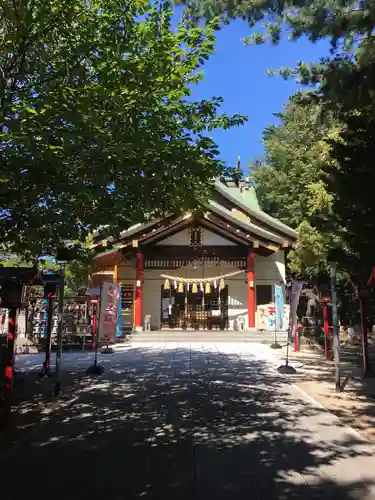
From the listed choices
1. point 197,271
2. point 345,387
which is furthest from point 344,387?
point 197,271

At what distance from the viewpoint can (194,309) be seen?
23172mm

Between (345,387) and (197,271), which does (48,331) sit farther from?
(197,271)

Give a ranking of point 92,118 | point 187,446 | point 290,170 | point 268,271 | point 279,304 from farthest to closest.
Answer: point 290,170 → point 268,271 → point 279,304 → point 187,446 → point 92,118

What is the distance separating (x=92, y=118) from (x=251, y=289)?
17865 mm

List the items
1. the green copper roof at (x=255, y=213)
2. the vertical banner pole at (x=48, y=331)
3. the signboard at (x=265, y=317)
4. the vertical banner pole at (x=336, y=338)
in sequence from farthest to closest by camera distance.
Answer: the green copper roof at (x=255, y=213) → the signboard at (x=265, y=317) → the vertical banner pole at (x=48, y=331) → the vertical banner pole at (x=336, y=338)

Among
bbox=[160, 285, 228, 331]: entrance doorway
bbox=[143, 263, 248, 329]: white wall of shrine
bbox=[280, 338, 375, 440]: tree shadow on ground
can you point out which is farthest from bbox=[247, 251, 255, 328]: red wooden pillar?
bbox=[280, 338, 375, 440]: tree shadow on ground

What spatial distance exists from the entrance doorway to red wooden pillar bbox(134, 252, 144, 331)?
5.82 feet

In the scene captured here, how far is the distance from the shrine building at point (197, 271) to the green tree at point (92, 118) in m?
15.4

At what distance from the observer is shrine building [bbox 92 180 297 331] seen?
72.7ft

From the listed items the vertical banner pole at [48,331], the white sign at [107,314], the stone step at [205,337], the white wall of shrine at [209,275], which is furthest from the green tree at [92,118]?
the white wall of shrine at [209,275]

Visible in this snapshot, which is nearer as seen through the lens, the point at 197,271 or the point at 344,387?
Result: the point at 344,387

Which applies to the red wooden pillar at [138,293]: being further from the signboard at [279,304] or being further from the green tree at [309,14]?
the green tree at [309,14]

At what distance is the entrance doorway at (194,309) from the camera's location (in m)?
22.8

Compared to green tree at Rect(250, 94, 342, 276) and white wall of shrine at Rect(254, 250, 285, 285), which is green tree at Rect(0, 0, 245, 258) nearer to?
green tree at Rect(250, 94, 342, 276)
